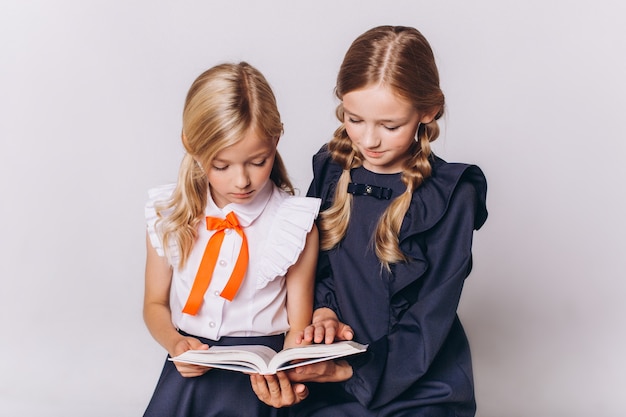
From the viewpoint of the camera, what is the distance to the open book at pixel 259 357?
2672mm

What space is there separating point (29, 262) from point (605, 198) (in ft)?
7.84

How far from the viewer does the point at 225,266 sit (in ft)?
9.84

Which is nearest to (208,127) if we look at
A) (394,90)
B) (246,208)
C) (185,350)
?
(246,208)

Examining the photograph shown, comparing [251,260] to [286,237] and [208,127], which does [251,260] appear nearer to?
[286,237]

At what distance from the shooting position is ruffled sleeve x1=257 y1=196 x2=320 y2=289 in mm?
2969

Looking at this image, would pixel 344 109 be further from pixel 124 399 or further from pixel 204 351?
pixel 124 399

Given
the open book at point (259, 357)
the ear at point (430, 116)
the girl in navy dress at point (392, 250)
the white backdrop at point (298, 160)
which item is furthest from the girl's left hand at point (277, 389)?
the white backdrop at point (298, 160)

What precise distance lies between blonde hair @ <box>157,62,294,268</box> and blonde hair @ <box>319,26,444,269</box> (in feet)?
0.87

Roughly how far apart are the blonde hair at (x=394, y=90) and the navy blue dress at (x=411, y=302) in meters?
0.03

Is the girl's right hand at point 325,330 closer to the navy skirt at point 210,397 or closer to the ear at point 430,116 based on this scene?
the navy skirt at point 210,397

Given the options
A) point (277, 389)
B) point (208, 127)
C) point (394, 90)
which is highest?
point (394, 90)

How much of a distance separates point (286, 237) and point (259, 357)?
43 cm

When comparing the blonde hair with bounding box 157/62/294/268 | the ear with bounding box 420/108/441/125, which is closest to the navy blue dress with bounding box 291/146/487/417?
the ear with bounding box 420/108/441/125

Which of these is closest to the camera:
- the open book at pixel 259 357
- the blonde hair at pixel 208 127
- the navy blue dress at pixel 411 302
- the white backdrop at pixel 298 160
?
the open book at pixel 259 357
